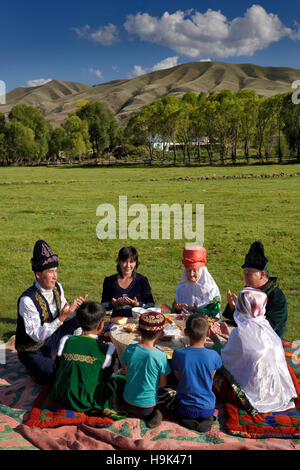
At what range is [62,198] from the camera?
1149 inches

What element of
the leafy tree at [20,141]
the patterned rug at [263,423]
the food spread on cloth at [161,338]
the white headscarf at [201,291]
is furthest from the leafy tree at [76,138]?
the patterned rug at [263,423]

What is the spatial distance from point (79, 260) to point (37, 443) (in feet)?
31.9

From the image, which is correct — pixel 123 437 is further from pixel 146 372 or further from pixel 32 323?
pixel 32 323

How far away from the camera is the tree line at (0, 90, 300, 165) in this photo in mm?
62688

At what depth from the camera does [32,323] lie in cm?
562

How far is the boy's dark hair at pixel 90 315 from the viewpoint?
15.7 ft

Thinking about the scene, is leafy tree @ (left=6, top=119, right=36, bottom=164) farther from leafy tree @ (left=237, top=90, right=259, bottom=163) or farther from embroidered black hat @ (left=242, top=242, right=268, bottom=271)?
embroidered black hat @ (left=242, top=242, right=268, bottom=271)

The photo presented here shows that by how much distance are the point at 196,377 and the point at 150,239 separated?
1234 centimetres

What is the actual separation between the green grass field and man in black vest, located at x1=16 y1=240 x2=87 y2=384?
8.70 feet

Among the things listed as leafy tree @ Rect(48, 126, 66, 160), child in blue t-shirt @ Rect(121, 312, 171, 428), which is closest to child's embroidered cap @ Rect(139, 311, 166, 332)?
child in blue t-shirt @ Rect(121, 312, 171, 428)

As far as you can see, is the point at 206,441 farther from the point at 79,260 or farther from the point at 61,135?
the point at 61,135

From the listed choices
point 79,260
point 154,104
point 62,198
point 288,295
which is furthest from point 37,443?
point 154,104

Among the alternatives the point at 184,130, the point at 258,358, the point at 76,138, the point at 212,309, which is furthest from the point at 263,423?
the point at 76,138

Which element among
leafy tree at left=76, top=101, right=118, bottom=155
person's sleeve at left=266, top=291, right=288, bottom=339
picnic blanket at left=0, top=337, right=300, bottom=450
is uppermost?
leafy tree at left=76, top=101, right=118, bottom=155
